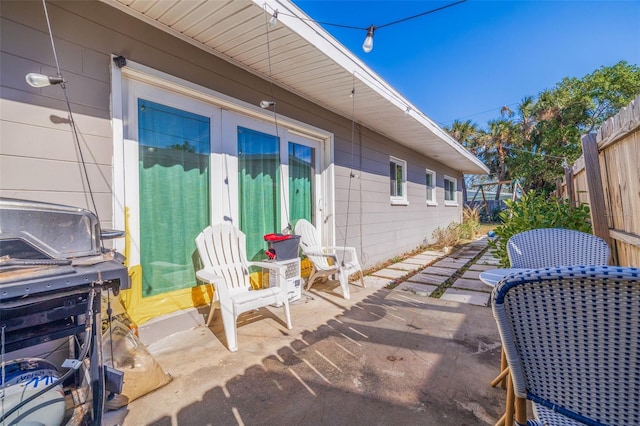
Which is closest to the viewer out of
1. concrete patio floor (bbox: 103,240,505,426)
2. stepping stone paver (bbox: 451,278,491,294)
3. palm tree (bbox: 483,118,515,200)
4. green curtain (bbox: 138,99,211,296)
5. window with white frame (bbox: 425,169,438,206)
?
concrete patio floor (bbox: 103,240,505,426)

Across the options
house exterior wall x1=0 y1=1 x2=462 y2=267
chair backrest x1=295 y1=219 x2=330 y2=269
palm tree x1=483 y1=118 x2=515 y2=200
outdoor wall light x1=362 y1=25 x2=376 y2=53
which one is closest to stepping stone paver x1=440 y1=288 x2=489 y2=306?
chair backrest x1=295 y1=219 x2=330 y2=269

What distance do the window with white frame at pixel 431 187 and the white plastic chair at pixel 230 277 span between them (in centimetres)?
654

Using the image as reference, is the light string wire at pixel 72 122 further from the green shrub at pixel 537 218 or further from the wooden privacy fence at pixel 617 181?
the green shrub at pixel 537 218

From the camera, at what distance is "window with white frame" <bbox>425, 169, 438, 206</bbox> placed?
26.6ft

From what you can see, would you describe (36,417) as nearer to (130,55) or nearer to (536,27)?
(130,55)

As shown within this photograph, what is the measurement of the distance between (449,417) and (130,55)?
10.8ft

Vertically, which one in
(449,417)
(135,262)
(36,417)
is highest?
(135,262)

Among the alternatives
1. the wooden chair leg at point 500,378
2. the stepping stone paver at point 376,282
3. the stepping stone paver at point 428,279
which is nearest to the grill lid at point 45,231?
the wooden chair leg at point 500,378

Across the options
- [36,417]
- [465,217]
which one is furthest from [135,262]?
[465,217]

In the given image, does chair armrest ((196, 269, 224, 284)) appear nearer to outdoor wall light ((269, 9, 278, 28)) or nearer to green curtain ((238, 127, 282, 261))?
green curtain ((238, 127, 282, 261))

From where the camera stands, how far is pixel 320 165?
168 inches

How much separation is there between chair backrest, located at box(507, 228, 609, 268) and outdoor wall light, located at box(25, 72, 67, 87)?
3198mm

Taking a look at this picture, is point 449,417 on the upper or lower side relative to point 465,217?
lower

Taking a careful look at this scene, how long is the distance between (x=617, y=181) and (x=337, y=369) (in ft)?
7.39
